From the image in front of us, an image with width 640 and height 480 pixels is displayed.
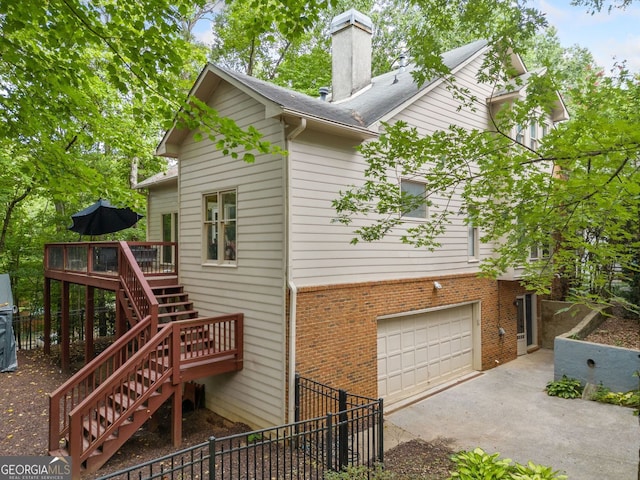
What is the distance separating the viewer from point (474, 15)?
16.1ft

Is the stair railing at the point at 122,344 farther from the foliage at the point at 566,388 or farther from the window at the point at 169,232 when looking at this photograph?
the foliage at the point at 566,388

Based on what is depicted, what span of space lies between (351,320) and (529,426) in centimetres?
418

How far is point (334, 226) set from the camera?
8.10m

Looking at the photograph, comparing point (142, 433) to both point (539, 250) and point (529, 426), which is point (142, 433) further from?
point (539, 250)

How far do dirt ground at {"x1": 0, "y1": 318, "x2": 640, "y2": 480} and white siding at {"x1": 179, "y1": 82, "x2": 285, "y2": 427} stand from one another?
76 cm

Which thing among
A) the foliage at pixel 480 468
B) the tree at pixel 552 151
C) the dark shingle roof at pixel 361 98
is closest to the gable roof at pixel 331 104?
the dark shingle roof at pixel 361 98

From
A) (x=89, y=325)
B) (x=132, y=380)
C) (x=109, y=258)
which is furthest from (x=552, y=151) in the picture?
(x=89, y=325)

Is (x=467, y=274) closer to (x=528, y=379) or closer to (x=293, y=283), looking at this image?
(x=528, y=379)

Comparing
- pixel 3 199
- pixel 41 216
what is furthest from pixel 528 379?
pixel 41 216

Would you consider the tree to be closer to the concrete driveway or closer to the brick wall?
the brick wall

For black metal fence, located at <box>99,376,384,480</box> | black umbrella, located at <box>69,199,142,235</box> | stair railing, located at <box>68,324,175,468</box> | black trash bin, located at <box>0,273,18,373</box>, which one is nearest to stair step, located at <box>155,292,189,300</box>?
stair railing, located at <box>68,324,175,468</box>

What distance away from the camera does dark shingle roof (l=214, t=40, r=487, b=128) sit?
773 cm

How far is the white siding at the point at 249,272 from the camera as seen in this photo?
748 cm

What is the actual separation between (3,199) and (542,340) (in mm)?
20730
